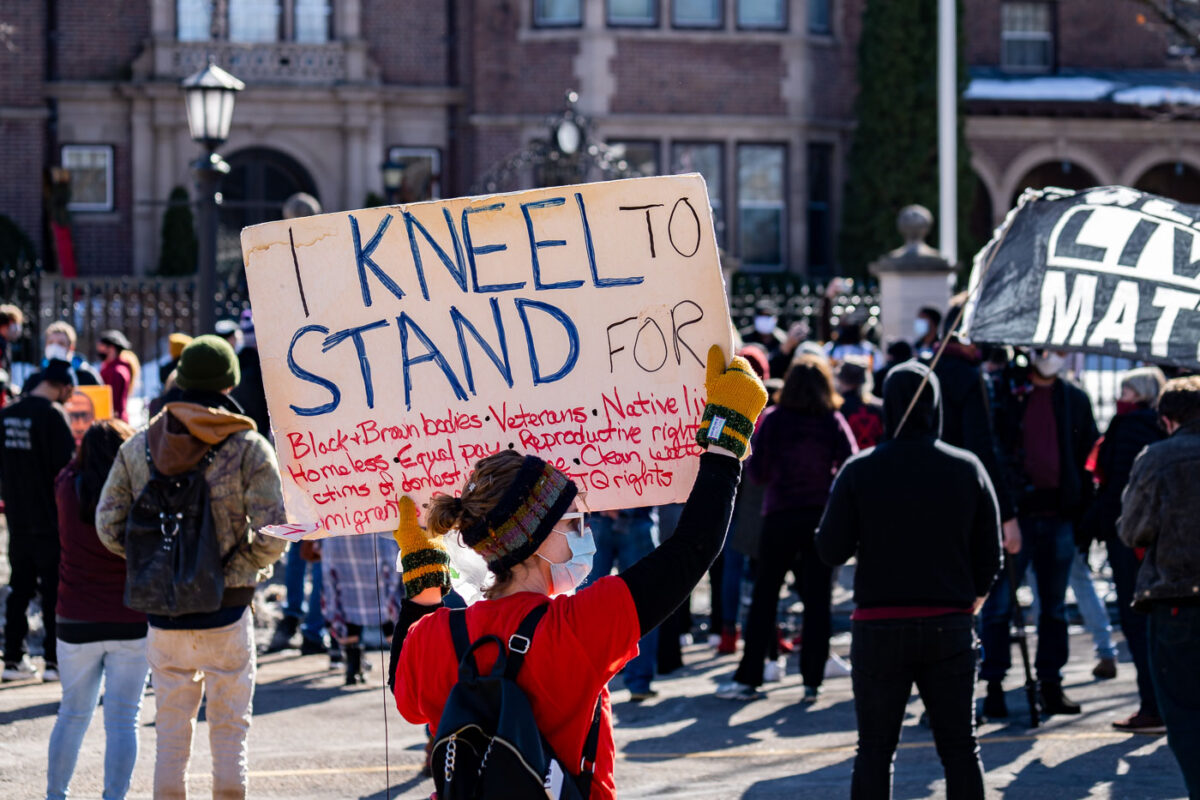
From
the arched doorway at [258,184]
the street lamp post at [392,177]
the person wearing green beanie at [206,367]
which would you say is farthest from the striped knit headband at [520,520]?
the arched doorway at [258,184]

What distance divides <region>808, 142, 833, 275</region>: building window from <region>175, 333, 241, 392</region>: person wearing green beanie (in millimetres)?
21116

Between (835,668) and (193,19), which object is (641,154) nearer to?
(193,19)

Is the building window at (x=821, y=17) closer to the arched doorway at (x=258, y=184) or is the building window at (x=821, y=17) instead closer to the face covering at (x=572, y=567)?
the arched doorway at (x=258, y=184)

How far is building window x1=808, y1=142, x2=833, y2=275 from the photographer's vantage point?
26156mm

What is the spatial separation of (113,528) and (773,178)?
69.3ft

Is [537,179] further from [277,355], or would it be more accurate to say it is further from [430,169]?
[277,355]

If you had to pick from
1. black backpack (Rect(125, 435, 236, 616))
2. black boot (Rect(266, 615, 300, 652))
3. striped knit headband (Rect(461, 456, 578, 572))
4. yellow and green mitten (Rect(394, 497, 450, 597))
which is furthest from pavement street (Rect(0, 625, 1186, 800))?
striped knit headband (Rect(461, 456, 578, 572))

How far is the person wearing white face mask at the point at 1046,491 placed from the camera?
852 cm

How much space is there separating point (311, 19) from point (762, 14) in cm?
715

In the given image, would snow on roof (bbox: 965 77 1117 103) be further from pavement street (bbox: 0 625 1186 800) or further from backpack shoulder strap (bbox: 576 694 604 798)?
backpack shoulder strap (bbox: 576 694 604 798)

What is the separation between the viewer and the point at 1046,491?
8.62 metres

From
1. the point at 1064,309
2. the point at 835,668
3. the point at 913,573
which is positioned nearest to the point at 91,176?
the point at 835,668

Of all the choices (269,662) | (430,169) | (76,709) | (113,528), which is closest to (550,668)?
(113,528)

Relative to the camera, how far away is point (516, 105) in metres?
25.0
